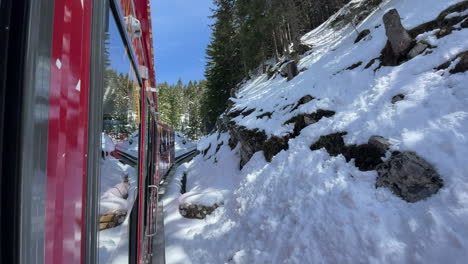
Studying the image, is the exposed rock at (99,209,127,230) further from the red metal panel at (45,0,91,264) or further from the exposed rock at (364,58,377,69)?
the exposed rock at (364,58,377,69)

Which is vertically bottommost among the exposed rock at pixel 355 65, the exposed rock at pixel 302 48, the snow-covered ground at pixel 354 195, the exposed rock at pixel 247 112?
the snow-covered ground at pixel 354 195

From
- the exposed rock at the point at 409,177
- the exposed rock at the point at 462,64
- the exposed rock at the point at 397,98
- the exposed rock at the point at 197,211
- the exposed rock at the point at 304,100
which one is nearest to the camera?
the exposed rock at the point at 409,177

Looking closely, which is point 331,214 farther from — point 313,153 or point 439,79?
point 439,79

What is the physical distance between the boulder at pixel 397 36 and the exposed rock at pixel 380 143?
3430 mm

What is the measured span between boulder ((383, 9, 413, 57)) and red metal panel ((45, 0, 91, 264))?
7328 millimetres

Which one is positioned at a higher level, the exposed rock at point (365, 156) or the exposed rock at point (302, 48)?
the exposed rock at point (302, 48)

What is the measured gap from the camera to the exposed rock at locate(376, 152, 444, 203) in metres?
3.10

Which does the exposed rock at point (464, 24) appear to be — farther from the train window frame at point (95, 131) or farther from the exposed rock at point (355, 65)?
the train window frame at point (95, 131)

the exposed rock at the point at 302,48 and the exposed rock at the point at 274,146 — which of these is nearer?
the exposed rock at the point at 274,146

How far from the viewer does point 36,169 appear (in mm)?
643

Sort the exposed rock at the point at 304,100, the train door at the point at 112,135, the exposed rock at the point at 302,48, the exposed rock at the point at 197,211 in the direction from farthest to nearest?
1. the exposed rock at the point at 302,48
2. the exposed rock at the point at 304,100
3. the exposed rock at the point at 197,211
4. the train door at the point at 112,135

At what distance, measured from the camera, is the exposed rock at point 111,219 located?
1252mm

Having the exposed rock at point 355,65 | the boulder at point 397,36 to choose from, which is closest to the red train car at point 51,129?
the boulder at point 397,36

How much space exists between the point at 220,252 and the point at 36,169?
440 centimetres
